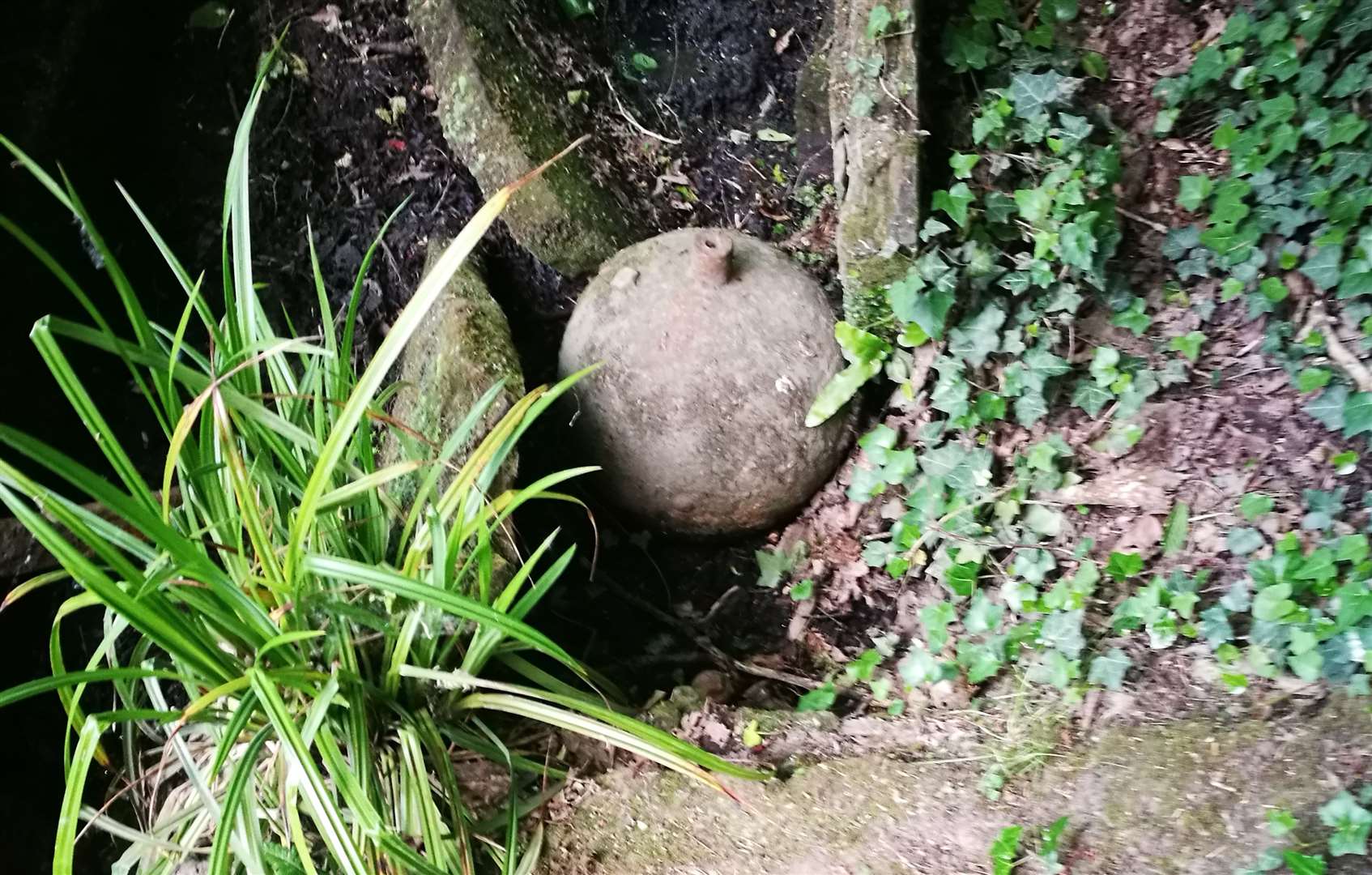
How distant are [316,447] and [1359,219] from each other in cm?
213

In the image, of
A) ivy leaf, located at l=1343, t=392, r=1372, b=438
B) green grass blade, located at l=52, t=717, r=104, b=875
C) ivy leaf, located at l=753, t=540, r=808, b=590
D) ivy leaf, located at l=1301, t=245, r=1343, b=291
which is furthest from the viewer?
ivy leaf, located at l=753, t=540, r=808, b=590

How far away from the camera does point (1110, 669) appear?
162 centimetres

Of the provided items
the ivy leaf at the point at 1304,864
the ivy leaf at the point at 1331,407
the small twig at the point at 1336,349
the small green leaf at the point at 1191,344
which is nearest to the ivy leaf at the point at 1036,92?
the small green leaf at the point at 1191,344

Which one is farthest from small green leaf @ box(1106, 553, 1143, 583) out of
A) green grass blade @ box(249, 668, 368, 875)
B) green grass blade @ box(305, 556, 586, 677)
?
green grass blade @ box(249, 668, 368, 875)

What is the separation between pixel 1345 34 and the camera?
1810 mm

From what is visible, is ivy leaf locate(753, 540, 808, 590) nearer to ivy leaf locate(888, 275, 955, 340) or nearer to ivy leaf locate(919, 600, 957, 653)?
ivy leaf locate(919, 600, 957, 653)

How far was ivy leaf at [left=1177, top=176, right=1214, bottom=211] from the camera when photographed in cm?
192

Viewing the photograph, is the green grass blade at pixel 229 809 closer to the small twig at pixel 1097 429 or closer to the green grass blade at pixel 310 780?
the green grass blade at pixel 310 780

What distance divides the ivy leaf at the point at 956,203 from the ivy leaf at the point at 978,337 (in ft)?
0.71

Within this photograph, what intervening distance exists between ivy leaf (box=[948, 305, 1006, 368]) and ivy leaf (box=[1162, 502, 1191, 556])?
0.51m

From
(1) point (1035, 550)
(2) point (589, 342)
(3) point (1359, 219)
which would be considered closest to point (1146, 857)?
(1) point (1035, 550)

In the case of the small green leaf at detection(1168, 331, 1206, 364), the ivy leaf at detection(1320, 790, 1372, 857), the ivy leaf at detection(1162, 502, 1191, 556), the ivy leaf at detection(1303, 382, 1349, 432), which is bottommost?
the ivy leaf at detection(1320, 790, 1372, 857)

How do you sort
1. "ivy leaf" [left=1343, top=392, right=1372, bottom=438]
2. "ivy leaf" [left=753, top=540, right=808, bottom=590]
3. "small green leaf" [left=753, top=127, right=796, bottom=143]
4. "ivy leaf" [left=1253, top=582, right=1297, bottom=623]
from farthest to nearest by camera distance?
"small green leaf" [left=753, top=127, right=796, bottom=143]
"ivy leaf" [left=753, top=540, right=808, bottom=590]
"ivy leaf" [left=1343, top=392, right=1372, bottom=438]
"ivy leaf" [left=1253, top=582, right=1297, bottom=623]

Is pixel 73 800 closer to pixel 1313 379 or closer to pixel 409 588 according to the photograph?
pixel 409 588
